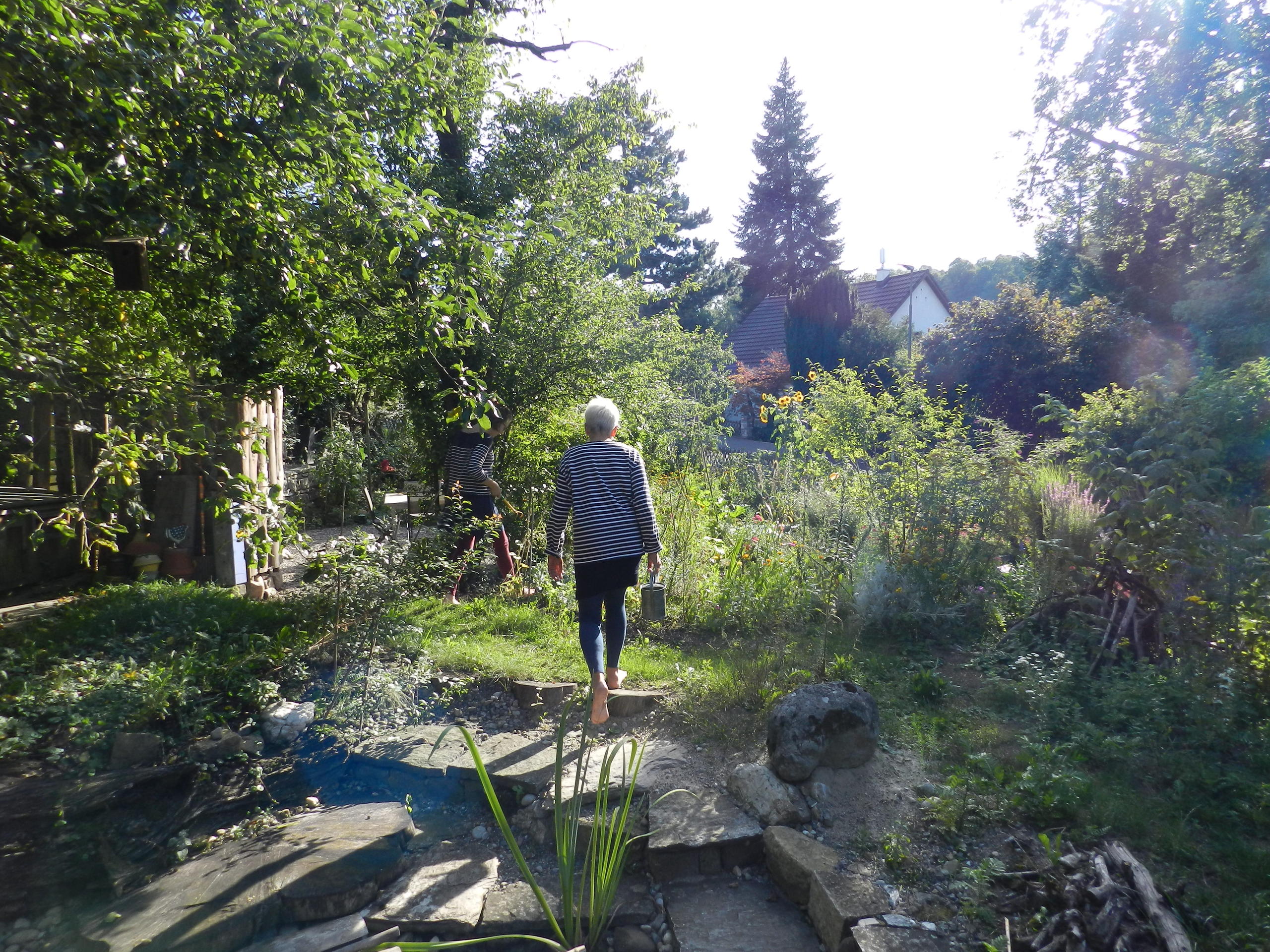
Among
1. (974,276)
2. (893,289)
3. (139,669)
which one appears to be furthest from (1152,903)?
(974,276)

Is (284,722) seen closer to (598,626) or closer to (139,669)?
(139,669)

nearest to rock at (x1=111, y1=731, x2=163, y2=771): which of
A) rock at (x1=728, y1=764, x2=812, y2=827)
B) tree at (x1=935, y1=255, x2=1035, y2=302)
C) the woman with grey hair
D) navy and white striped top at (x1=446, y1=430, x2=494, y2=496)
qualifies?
the woman with grey hair

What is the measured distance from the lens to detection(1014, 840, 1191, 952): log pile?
7.30 ft

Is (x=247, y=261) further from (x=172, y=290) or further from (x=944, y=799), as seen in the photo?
(x=944, y=799)

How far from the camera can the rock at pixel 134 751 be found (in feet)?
11.9

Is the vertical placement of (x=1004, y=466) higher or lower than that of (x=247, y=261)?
lower

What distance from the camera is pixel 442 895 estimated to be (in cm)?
302

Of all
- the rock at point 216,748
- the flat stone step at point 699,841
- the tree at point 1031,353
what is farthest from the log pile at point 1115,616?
the tree at point 1031,353

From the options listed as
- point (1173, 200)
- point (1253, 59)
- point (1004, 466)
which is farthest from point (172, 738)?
point (1173, 200)

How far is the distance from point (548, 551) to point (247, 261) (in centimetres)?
201

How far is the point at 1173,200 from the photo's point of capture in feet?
34.3

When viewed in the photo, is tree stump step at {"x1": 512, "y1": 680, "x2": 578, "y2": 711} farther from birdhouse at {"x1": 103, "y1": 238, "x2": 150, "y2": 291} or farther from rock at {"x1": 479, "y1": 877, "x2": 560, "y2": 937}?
birdhouse at {"x1": 103, "y1": 238, "x2": 150, "y2": 291}

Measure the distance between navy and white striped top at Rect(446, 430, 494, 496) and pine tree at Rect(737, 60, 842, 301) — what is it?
84.1 ft

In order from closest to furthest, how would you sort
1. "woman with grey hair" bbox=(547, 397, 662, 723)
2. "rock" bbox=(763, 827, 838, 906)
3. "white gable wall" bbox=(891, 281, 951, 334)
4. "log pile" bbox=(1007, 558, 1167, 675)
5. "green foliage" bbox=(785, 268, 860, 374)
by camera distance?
"rock" bbox=(763, 827, 838, 906) < "woman with grey hair" bbox=(547, 397, 662, 723) < "log pile" bbox=(1007, 558, 1167, 675) < "green foliage" bbox=(785, 268, 860, 374) < "white gable wall" bbox=(891, 281, 951, 334)
